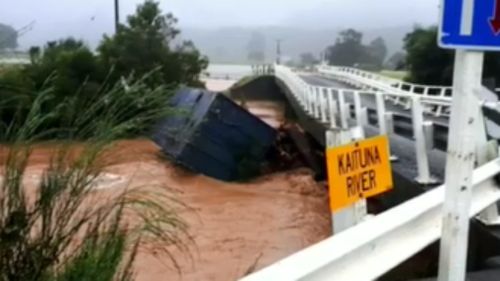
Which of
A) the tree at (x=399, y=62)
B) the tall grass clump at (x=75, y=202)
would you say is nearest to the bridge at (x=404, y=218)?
the tall grass clump at (x=75, y=202)

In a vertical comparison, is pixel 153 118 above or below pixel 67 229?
above

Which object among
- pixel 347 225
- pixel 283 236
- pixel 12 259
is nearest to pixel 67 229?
pixel 12 259

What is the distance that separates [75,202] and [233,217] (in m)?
12.4

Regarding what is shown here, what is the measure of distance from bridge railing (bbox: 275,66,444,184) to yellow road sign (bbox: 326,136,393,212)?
11.8 ft

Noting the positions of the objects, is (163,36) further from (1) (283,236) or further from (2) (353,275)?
(2) (353,275)

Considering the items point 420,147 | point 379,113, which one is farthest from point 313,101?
point 420,147

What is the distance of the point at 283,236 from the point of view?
14492mm

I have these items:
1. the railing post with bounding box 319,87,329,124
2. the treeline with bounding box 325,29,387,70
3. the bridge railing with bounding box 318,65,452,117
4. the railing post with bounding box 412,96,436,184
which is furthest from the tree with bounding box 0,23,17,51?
the treeline with bounding box 325,29,387,70

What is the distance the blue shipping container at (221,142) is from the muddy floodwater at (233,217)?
50cm

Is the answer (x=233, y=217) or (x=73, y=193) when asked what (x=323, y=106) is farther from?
(x=73, y=193)

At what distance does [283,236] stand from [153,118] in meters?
9.78

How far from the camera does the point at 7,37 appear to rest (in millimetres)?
4844

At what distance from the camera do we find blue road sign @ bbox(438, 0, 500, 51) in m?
3.30

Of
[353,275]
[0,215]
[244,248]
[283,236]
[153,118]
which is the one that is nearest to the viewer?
[353,275]
